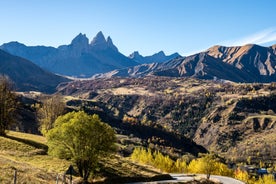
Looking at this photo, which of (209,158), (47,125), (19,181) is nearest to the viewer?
(19,181)

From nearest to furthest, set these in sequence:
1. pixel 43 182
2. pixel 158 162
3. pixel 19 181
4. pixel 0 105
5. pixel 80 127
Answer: pixel 19 181 < pixel 43 182 < pixel 80 127 < pixel 0 105 < pixel 158 162

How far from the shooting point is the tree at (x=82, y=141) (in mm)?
66062

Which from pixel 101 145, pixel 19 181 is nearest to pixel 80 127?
pixel 101 145

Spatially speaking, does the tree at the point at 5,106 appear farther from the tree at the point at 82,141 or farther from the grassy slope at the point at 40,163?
the tree at the point at 82,141

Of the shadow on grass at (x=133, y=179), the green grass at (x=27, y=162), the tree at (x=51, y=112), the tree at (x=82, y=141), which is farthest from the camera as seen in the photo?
the tree at (x=51, y=112)

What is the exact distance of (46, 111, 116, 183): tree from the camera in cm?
6606

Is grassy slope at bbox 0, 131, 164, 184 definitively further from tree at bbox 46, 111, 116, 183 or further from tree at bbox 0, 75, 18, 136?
tree at bbox 0, 75, 18, 136

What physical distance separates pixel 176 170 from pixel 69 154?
104 meters

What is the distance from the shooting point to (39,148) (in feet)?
291

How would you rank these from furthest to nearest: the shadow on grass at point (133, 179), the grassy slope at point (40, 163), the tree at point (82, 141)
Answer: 1. the shadow on grass at point (133, 179)
2. the tree at point (82, 141)
3. the grassy slope at point (40, 163)

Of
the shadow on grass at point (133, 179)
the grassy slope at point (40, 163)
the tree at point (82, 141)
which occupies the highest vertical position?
the tree at point (82, 141)

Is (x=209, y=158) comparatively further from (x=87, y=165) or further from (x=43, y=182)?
(x=43, y=182)

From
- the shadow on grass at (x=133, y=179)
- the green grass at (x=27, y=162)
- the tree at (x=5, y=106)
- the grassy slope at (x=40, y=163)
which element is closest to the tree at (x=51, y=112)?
the tree at (x=5, y=106)

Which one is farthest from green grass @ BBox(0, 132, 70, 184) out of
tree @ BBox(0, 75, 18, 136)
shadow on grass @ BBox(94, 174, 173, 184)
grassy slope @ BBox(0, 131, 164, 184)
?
shadow on grass @ BBox(94, 174, 173, 184)
